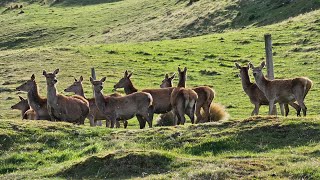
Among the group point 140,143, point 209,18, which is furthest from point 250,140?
point 209,18

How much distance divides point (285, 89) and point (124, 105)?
517 cm

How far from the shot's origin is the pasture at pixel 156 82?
46.4 feet

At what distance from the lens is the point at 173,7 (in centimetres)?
6141

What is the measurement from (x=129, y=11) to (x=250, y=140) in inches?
2036

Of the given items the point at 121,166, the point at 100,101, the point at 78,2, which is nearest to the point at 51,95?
the point at 100,101

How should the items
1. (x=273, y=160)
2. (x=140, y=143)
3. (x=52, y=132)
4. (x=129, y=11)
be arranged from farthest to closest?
A: 1. (x=129, y=11)
2. (x=52, y=132)
3. (x=140, y=143)
4. (x=273, y=160)

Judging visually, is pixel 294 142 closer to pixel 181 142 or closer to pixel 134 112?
pixel 181 142

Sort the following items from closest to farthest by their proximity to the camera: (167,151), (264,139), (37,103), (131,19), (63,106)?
(167,151) → (264,139) → (63,106) → (37,103) → (131,19)

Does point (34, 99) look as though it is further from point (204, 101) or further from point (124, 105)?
point (204, 101)

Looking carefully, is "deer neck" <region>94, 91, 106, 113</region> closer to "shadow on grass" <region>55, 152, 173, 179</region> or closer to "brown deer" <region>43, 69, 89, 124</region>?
"brown deer" <region>43, 69, 89, 124</region>

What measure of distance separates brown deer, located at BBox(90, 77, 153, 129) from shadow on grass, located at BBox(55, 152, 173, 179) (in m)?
7.24

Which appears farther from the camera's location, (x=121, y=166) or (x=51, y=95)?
(x=51, y=95)

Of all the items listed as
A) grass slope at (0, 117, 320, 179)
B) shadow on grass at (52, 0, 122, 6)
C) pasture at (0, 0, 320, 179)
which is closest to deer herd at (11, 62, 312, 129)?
pasture at (0, 0, 320, 179)

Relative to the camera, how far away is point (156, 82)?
1361 inches
